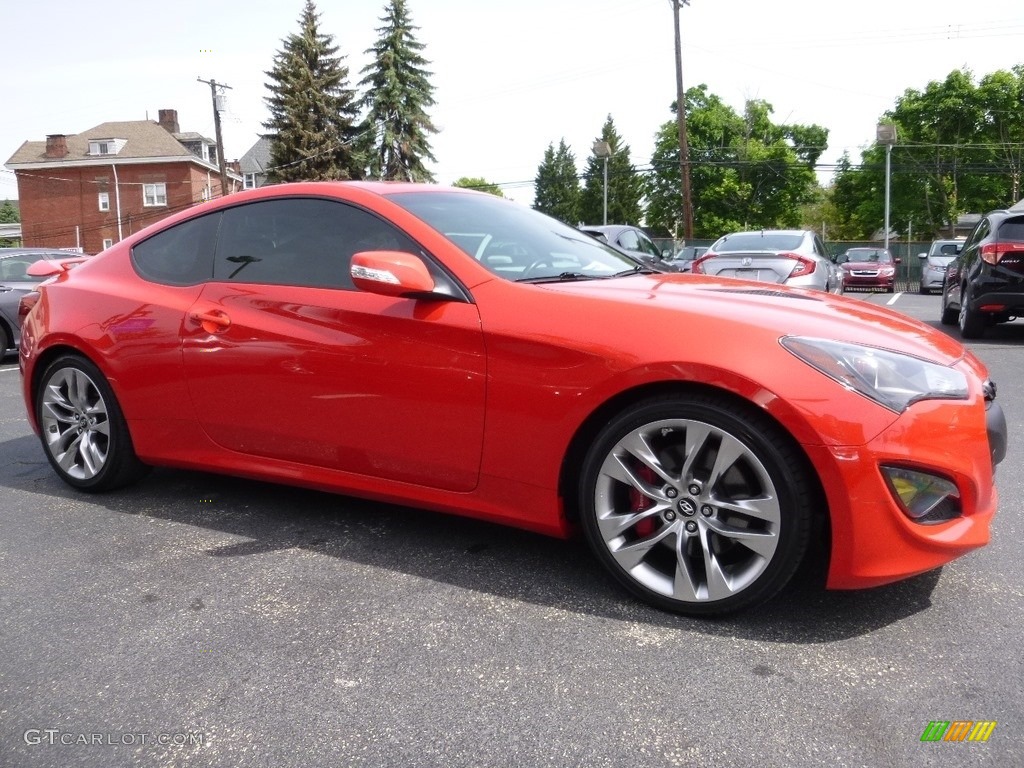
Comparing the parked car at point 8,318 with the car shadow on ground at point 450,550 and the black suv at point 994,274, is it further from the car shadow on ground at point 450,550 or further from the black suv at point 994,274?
the black suv at point 994,274

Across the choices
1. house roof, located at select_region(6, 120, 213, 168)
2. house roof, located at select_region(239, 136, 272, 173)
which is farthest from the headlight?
house roof, located at select_region(239, 136, 272, 173)

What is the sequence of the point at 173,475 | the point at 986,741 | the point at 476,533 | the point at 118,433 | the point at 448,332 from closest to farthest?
the point at 986,741 → the point at 448,332 → the point at 476,533 → the point at 118,433 → the point at 173,475

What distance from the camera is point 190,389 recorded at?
3.59 meters

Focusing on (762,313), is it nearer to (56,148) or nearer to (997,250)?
(997,250)

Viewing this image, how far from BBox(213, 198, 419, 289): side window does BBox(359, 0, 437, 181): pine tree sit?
40723 millimetres

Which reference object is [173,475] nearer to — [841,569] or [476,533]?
[476,533]

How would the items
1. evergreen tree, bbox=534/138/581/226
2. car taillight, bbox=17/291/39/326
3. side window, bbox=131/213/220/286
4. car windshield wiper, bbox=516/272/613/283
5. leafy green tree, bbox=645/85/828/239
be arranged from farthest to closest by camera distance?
evergreen tree, bbox=534/138/581/226
leafy green tree, bbox=645/85/828/239
car taillight, bbox=17/291/39/326
side window, bbox=131/213/220/286
car windshield wiper, bbox=516/272/613/283

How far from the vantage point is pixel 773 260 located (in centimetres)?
1000

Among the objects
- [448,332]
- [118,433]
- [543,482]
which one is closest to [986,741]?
[543,482]

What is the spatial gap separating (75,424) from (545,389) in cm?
259

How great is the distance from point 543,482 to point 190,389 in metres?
1.67

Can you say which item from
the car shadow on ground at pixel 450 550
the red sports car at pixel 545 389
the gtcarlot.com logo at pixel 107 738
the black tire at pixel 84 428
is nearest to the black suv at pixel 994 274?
the red sports car at pixel 545 389

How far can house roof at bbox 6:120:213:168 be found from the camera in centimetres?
5578

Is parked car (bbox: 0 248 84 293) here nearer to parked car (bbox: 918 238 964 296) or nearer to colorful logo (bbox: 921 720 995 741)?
colorful logo (bbox: 921 720 995 741)
